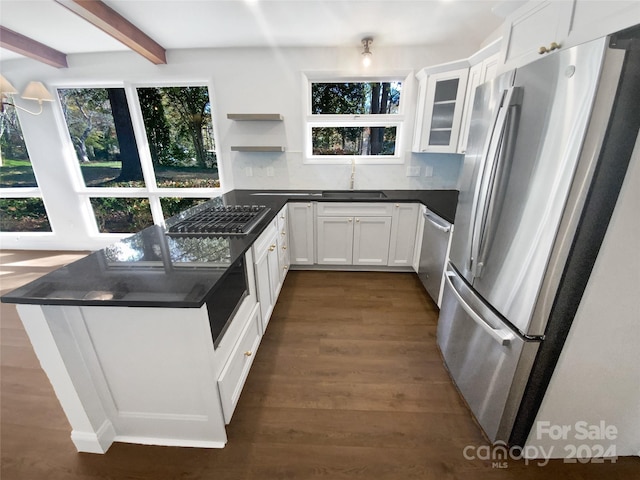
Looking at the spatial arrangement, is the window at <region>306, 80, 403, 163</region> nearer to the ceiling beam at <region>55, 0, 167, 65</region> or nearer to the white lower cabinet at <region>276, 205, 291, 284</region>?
the white lower cabinet at <region>276, 205, 291, 284</region>

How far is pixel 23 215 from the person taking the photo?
3.85 meters

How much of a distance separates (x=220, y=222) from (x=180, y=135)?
2.31 metres

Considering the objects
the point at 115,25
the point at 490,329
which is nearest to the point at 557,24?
the point at 490,329

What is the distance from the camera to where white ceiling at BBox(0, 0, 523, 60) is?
2106 millimetres

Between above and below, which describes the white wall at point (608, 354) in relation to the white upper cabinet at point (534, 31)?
below

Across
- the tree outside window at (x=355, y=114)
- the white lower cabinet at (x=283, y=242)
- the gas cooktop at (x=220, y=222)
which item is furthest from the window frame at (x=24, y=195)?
the tree outside window at (x=355, y=114)

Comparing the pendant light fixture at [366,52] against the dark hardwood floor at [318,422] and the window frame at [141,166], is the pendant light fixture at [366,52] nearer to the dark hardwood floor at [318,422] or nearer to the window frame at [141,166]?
the window frame at [141,166]

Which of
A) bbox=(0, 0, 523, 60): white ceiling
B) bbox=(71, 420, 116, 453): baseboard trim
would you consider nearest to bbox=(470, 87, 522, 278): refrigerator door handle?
bbox=(0, 0, 523, 60): white ceiling

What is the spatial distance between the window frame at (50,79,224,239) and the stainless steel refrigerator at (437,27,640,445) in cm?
301

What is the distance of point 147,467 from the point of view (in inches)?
48.8

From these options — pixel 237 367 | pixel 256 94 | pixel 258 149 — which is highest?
pixel 256 94

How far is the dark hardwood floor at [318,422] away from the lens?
48.6 inches

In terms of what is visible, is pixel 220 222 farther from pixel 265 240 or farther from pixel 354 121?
pixel 354 121

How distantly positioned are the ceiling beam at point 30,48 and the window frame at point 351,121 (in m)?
2.77
